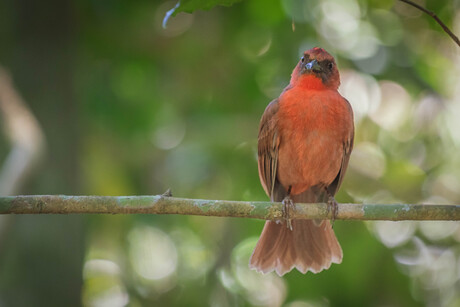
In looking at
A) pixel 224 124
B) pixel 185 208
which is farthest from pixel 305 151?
pixel 224 124

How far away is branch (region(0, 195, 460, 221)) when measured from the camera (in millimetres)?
3087

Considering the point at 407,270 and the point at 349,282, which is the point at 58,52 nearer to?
the point at 349,282

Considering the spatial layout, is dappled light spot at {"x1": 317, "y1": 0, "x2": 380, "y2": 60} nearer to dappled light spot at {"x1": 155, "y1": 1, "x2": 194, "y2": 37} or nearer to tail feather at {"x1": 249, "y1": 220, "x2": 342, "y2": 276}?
dappled light spot at {"x1": 155, "y1": 1, "x2": 194, "y2": 37}

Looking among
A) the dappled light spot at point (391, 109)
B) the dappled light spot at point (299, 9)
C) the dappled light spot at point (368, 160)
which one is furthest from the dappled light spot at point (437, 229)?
the dappled light spot at point (299, 9)

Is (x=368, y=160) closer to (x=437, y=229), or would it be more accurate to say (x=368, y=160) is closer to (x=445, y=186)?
(x=445, y=186)

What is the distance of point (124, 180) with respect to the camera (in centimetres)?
646

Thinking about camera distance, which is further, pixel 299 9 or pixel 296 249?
pixel 299 9

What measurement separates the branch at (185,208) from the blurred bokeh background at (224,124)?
7.28 ft

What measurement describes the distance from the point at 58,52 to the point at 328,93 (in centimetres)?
235

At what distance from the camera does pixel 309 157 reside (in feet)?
15.0

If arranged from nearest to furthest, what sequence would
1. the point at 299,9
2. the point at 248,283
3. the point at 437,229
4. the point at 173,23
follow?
the point at 299,9 → the point at 437,229 → the point at 248,283 → the point at 173,23

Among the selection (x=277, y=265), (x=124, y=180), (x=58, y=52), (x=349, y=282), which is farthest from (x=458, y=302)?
(x=58, y=52)

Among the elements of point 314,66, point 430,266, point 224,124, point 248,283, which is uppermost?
point 314,66

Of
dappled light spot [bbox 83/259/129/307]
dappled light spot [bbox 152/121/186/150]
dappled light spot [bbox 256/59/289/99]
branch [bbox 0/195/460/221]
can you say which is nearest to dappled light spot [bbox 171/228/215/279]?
dappled light spot [bbox 83/259/129/307]
